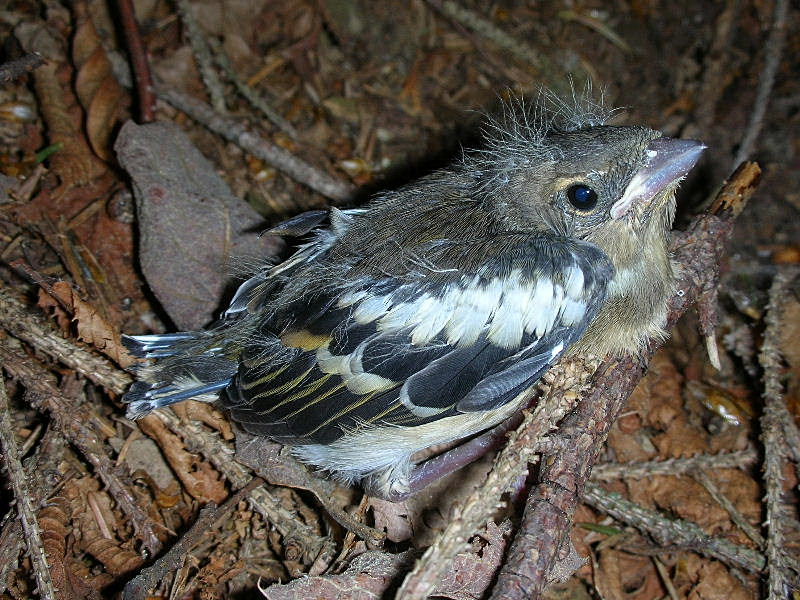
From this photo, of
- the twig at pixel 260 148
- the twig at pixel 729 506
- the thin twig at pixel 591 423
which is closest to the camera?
the thin twig at pixel 591 423

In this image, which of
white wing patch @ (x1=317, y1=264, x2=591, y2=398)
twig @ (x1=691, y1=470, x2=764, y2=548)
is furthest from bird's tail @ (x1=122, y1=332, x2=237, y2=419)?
twig @ (x1=691, y1=470, x2=764, y2=548)

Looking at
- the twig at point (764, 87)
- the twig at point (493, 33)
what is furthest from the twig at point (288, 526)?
the twig at point (493, 33)

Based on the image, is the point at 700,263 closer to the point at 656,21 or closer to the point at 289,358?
the point at 289,358

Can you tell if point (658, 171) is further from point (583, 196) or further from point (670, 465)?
point (670, 465)

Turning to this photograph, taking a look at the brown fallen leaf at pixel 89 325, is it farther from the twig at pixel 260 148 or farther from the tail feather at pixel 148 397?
the twig at pixel 260 148

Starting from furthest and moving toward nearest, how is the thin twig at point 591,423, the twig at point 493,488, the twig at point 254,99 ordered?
1. the twig at point 254,99
2. the thin twig at point 591,423
3. the twig at point 493,488

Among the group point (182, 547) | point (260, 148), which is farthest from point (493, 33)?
point (182, 547)

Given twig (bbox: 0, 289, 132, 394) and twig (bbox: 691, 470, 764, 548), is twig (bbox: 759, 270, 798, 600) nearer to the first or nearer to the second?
twig (bbox: 691, 470, 764, 548)
